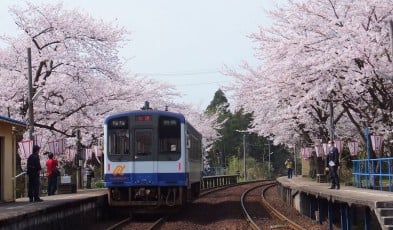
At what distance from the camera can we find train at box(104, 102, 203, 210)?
17.1 m

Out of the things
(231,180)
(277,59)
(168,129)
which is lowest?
(231,180)

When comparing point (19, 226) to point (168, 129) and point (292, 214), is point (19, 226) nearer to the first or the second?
point (168, 129)

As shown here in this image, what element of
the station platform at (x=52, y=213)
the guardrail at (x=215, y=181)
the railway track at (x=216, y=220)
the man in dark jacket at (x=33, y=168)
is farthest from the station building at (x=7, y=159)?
the guardrail at (x=215, y=181)

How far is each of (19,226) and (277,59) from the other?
15.8 meters

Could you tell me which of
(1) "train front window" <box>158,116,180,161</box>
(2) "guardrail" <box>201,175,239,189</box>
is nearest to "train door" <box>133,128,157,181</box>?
(1) "train front window" <box>158,116,180,161</box>

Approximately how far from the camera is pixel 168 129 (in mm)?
17375

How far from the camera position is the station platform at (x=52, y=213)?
1120 centimetres

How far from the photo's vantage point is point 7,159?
1641cm

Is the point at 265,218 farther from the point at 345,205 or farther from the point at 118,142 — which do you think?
the point at 118,142

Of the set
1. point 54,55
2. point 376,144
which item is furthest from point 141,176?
point 54,55

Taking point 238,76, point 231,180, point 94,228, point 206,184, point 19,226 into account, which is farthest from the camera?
point 231,180

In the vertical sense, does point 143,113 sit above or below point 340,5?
below

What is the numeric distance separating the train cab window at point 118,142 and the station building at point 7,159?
2.44 m

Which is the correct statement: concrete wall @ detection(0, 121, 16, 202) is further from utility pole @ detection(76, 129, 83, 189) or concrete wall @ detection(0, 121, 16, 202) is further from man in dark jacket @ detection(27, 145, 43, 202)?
utility pole @ detection(76, 129, 83, 189)
